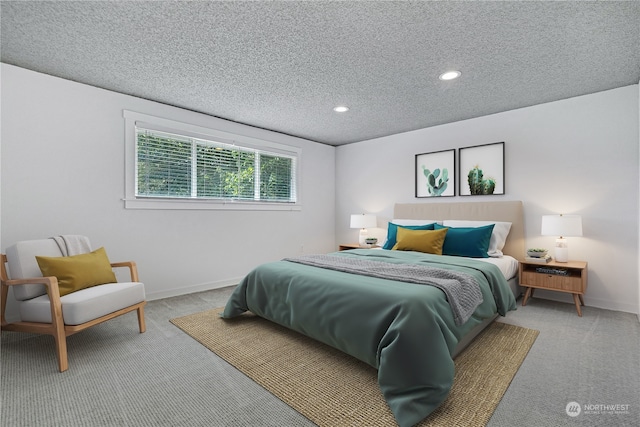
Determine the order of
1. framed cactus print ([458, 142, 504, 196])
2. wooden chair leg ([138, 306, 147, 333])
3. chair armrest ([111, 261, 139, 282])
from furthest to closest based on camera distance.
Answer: framed cactus print ([458, 142, 504, 196]) < chair armrest ([111, 261, 139, 282]) < wooden chair leg ([138, 306, 147, 333])

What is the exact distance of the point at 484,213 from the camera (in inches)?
161

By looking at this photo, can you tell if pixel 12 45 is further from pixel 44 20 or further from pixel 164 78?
pixel 164 78

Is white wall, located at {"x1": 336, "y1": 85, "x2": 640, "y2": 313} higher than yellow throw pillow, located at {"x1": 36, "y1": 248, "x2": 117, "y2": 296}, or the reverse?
white wall, located at {"x1": 336, "y1": 85, "x2": 640, "y2": 313}

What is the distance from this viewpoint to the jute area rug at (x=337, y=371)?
162 centimetres

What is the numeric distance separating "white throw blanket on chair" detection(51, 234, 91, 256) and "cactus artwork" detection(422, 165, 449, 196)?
4.41m

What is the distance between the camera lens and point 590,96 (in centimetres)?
343

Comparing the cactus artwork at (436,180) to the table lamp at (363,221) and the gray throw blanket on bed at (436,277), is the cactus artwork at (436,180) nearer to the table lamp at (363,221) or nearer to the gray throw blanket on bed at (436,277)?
the table lamp at (363,221)

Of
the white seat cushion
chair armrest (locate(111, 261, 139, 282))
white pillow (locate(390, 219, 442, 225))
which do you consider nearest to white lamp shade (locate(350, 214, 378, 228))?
white pillow (locate(390, 219, 442, 225))

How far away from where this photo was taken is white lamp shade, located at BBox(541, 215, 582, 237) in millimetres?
3211

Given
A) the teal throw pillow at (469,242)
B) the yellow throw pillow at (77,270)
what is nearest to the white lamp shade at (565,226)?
the teal throw pillow at (469,242)

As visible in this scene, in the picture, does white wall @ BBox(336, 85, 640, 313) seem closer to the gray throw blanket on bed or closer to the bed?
the bed

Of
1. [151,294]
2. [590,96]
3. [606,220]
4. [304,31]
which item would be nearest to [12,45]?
[304,31]

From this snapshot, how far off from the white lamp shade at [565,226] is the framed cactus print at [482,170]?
841 mm

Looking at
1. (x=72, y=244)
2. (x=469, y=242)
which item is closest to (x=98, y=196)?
(x=72, y=244)
